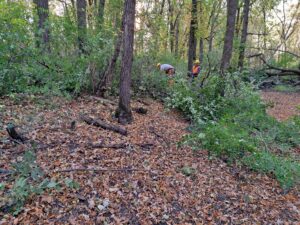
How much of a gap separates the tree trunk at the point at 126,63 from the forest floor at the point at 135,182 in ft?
1.33

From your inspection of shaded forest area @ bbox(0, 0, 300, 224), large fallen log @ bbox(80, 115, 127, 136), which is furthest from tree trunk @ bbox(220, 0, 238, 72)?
large fallen log @ bbox(80, 115, 127, 136)

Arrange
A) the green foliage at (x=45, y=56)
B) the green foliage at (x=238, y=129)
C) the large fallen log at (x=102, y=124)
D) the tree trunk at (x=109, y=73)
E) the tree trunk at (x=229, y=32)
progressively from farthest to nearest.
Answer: the tree trunk at (x=229, y=32) < the tree trunk at (x=109, y=73) < the green foliage at (x=45, y=56) < the large fallen log at (x=102, y=124) < the green foliage at (x=238, y=129)

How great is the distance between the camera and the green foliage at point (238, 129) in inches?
174

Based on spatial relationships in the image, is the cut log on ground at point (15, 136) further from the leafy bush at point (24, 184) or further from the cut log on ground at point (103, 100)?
the cut log on ground at point (103, 100)

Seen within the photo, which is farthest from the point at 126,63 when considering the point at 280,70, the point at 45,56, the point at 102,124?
the point at 280,70

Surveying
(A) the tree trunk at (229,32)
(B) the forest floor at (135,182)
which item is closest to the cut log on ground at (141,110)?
(B) the forest floor at (135,182)

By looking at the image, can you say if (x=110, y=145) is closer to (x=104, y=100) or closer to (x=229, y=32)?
(x=104, y=100)

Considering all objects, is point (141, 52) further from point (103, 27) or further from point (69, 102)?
point (69, 102)

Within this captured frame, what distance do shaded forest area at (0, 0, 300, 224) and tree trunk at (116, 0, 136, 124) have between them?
0.8 inches

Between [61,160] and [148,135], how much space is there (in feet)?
6.37

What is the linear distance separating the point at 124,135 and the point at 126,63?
1.47 m

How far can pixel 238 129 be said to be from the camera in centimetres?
564

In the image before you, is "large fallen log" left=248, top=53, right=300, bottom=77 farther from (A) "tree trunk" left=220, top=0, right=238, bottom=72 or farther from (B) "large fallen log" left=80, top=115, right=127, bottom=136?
(B) "large fallen log" left=80, top=115, right=127, bottom=136

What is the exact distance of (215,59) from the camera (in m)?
10.5
